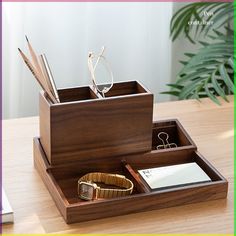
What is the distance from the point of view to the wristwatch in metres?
1.16

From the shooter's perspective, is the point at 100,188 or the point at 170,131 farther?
the point at 170,131

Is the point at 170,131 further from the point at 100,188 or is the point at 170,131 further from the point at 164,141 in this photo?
the point at 100,188

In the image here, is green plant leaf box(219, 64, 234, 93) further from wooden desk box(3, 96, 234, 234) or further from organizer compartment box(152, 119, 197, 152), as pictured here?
organizer compartment box(152, 119, 197, 152)

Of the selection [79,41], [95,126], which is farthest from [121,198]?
[79,41]

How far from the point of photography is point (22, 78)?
6.40 ft

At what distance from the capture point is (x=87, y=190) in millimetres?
1166

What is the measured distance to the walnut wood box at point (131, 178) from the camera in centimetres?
113

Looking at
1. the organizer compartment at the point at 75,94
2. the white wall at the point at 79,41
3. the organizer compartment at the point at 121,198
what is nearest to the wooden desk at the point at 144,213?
the organizer compartment at the point at 121,198

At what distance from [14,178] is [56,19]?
2.52 ft

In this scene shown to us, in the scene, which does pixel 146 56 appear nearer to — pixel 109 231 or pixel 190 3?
pixel 190 3

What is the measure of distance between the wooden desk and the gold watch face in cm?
5

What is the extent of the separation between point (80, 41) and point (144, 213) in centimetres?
93

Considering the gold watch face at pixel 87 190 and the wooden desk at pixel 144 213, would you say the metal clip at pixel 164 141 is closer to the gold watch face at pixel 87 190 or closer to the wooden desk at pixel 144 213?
the wooden desk at pixel 144 213

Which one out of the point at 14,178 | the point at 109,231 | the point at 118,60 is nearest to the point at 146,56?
the point at 118,60
